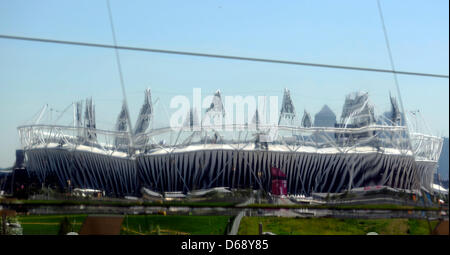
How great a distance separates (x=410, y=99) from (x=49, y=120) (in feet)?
8.23

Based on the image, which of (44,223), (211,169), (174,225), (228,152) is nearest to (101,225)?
(44,223)

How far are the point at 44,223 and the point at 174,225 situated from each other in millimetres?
826

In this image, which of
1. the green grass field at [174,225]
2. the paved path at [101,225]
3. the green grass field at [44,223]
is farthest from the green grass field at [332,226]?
the green grass field at [44,223]

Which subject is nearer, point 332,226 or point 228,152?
point 228,152

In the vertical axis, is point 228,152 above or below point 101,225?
above

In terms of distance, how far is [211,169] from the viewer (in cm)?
389

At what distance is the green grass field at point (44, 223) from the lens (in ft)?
12.3

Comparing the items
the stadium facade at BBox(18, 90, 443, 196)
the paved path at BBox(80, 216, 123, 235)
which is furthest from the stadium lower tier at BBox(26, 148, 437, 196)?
the paved path at BBox(80, 216, 123, 235)

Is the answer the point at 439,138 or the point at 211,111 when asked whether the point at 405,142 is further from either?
the point at 211,111

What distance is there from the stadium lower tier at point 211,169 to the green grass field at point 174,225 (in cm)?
19

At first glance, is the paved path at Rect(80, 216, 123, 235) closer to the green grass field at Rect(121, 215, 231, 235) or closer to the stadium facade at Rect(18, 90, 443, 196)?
the green grass field at Rect(121, 215, 231, 235)

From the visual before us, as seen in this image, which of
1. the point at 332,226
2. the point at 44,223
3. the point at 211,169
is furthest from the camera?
the point at 332,226

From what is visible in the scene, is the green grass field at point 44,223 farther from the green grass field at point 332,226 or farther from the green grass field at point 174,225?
the green grass field at point 332,226

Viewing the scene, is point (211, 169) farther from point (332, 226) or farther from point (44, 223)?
point (44, 223)
